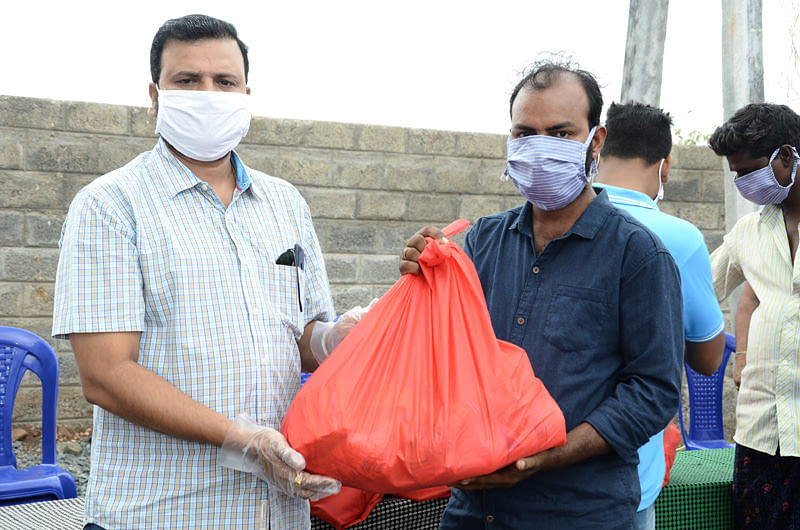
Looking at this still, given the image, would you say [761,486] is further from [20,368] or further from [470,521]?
[20,368]

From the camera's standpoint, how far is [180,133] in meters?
1.82

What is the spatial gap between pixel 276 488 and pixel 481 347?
557 millimetres

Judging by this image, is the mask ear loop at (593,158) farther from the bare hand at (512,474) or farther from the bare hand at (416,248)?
the bare hand at (512,474)

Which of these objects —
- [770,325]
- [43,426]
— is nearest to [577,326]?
[770,325]

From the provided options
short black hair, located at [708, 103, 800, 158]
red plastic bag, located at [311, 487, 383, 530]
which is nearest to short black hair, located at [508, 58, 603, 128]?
short black hair, located at [708, 103, 800, 158]

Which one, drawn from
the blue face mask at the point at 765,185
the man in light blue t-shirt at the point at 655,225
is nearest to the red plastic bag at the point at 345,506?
the man in light blue t-shirt at the point at 655,225

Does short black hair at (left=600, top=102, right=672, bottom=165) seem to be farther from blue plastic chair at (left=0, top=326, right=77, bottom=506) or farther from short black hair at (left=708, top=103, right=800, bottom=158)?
blue plastic chair at (left=0, top=326, right=77, bottom=506)

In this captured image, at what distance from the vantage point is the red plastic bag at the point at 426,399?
144 centimetres

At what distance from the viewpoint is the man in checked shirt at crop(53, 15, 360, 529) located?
5.11 ft

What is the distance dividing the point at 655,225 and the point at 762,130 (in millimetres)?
774

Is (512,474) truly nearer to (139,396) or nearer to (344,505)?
(139,396)

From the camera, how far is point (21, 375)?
3.21 m

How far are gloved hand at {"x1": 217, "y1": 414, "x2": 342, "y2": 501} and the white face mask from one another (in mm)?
696

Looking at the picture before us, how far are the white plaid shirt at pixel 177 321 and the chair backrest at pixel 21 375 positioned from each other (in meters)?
1.63
